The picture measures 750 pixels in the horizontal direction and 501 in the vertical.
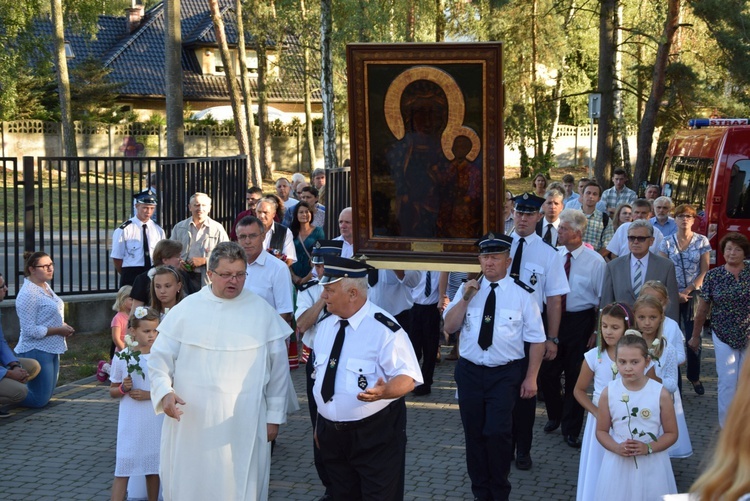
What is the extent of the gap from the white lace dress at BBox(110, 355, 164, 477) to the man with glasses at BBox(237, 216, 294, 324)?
134 cm

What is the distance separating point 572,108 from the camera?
49.4m

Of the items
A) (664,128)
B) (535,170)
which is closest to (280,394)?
(664,128)

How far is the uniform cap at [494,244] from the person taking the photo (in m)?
6.88

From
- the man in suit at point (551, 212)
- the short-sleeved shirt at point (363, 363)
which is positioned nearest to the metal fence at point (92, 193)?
the man in suit at point (551, 212)

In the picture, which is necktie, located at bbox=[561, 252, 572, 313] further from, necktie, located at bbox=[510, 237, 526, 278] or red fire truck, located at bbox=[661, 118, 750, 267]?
red fire truck, located at bbox=[661, 118, 750, 267]

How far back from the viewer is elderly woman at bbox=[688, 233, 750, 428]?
8.77m

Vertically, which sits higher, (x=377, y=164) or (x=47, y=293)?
(x=377, y=164)

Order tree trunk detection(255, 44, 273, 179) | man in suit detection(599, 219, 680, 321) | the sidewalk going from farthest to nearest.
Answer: tree trunk detection(255, 44, 273, 179) < man in suit detection(599, 219, 680, 321) < the sidewalk

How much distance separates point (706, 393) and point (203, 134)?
3309cm

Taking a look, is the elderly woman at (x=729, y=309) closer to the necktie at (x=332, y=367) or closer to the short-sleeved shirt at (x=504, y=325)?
the short-sleeved shirt at (x=504, y=325)

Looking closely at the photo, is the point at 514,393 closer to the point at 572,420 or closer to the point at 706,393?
the point at 572,420

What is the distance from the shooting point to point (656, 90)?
24.3 meters

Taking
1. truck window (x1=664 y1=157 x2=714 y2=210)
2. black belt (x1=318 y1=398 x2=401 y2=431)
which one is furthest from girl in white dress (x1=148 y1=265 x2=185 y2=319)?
truck window (x1=664 y1=157 x2=714 y2=210)

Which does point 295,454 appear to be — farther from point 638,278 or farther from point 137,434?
point 638,278
